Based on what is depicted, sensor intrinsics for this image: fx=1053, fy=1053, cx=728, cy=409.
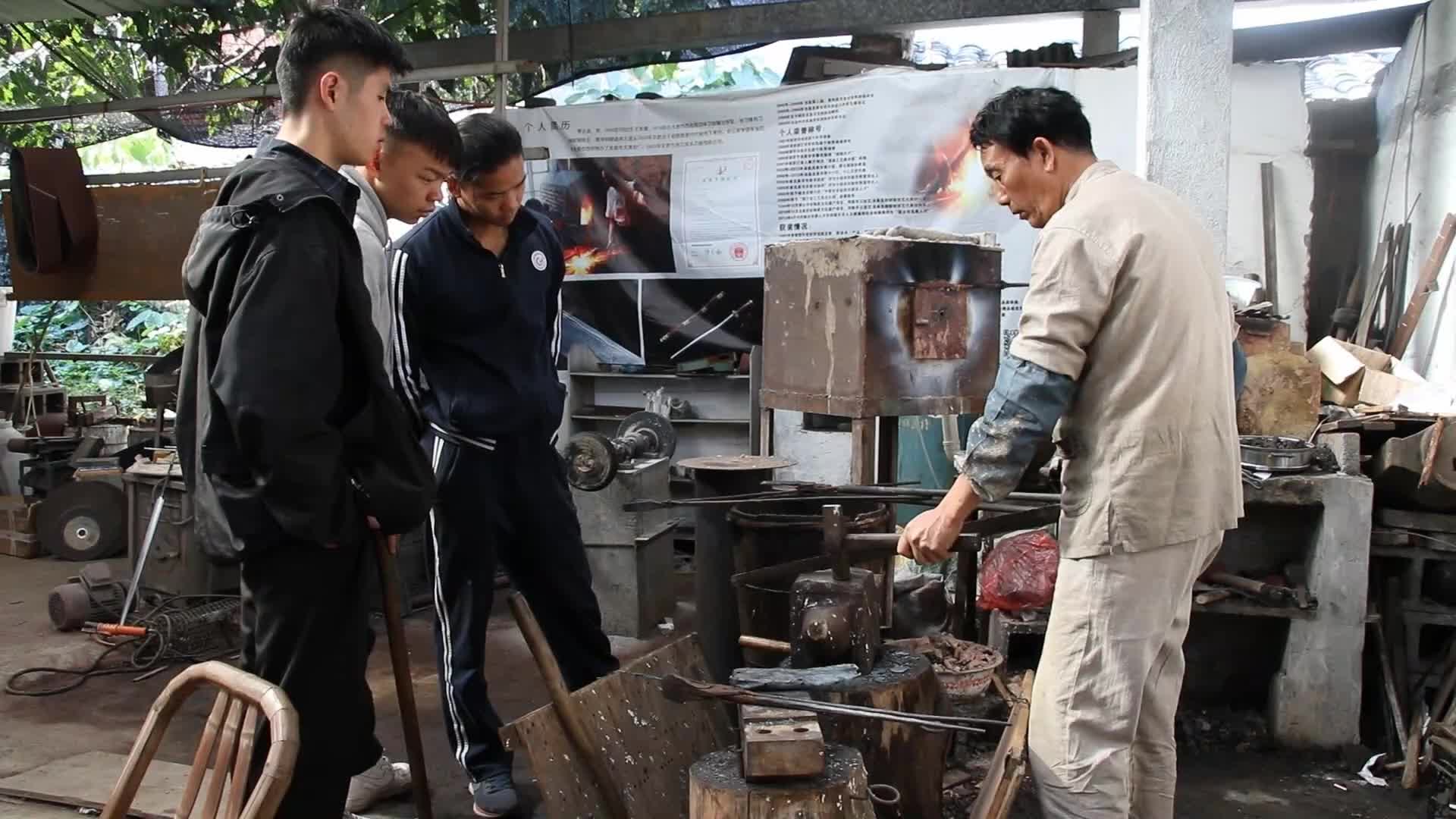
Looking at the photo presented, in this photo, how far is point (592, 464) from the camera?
5.02 m

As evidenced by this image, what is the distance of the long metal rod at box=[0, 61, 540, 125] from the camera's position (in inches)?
218

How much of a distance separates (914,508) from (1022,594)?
1.85m

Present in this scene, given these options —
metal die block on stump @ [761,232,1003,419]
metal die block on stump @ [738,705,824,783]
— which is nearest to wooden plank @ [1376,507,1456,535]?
metal die block on stump @ [761,232,1003,419]

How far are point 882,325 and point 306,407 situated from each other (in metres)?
2.17

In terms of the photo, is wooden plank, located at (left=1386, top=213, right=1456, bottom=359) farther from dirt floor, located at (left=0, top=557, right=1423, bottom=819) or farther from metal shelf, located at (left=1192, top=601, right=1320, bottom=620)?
dirt floor, located at (left=0, top=557, right=1423, bottom=819)

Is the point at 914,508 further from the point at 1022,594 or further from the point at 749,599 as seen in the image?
the point at 749,599

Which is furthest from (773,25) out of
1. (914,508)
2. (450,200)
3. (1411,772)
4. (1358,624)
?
(1411,772)

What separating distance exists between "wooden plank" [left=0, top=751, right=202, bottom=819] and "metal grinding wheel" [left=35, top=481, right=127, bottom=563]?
349 centimetres

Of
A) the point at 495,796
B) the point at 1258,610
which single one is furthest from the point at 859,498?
the point at 1258,610

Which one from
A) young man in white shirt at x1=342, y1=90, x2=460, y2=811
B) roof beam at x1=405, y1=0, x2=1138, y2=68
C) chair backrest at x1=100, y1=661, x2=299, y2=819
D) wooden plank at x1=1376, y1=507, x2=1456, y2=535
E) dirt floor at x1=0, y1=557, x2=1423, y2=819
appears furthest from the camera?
roof beam at x1=405, y1=0, x2=1138, y2=68

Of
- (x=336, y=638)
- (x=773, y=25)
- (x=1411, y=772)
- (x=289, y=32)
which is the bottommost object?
(x=1411, y=772)

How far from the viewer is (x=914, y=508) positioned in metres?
5.95

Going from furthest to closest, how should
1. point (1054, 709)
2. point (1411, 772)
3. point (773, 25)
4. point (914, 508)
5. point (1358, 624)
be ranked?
point (773, 25) < point (914, 508) < point (1358, 624) < point (1411, 772) < point (1054, 709)

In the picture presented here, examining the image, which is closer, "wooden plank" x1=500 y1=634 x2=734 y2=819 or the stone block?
"wooden plank" x1=500 y1=634 x2=734 y2=819
